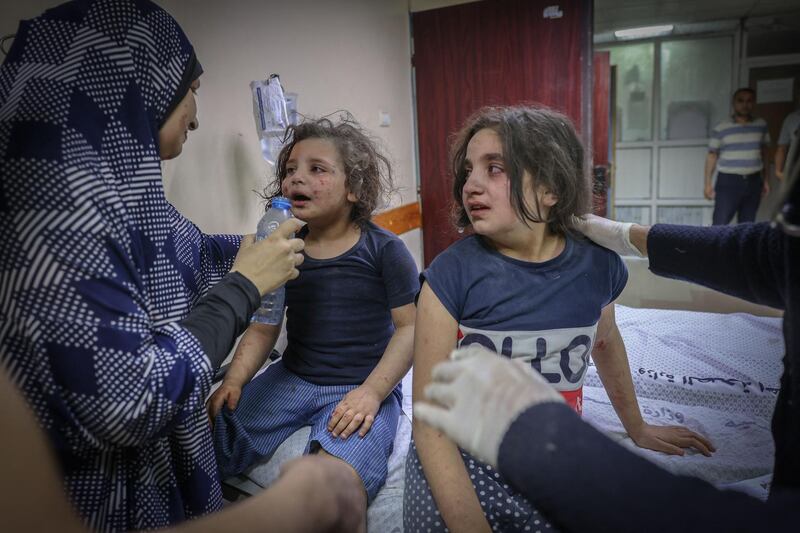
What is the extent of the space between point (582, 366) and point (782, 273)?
452 millimetres

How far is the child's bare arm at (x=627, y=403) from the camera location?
1.35 metres

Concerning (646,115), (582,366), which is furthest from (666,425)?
(646,115)

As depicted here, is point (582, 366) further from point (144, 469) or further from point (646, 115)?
point (646, 115)

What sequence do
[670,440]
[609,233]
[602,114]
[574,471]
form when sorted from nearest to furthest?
[574,471] < [609,233] < [670,440] < [602,114]

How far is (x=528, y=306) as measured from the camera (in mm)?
1145

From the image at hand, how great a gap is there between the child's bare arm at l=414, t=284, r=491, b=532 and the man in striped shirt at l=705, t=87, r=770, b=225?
4.58 metres

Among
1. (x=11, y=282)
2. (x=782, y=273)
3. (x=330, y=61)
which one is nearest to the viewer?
(x=11, y=282)

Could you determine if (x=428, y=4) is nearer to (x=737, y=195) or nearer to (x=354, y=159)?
(x=354, y=159)

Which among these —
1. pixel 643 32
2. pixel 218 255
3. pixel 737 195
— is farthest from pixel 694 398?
pixel 643 32

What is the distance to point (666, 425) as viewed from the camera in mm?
1467

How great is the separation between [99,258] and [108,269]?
2cm

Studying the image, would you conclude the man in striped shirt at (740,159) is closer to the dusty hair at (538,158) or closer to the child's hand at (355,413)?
the dusty hair at (538,158)

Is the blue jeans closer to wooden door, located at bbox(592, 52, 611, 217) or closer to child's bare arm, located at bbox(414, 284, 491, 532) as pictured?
wooden door, located at bbox(592, 52, 611, 217)

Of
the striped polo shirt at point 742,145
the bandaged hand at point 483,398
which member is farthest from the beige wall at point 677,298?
the bandaged hand at point 483,398
